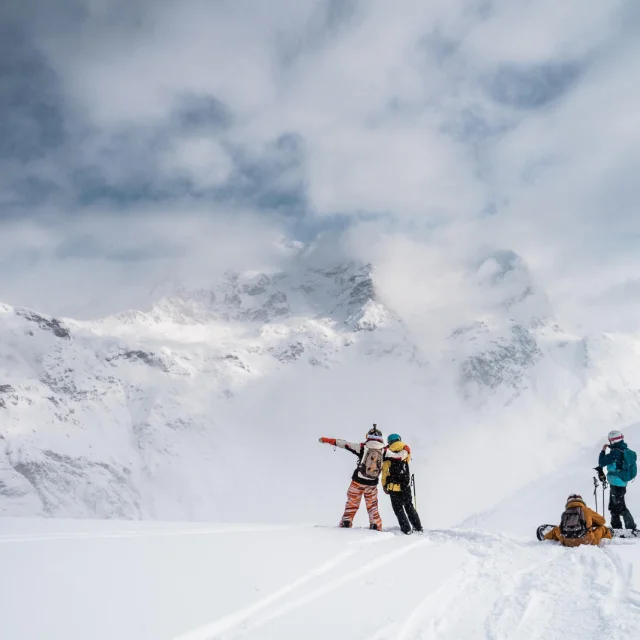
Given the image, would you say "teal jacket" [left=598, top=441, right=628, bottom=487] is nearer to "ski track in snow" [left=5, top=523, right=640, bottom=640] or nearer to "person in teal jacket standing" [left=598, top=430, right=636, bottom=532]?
"person in teal jacket standing" [left=598, top=430, right=636, bottom=532]

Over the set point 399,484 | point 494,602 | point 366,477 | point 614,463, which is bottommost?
point 494,602

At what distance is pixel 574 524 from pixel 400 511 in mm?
3730

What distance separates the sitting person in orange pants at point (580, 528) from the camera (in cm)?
986

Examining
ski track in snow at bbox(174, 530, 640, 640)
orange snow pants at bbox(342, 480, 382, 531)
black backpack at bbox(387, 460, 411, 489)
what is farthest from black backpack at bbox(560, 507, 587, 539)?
orange snow pants at bbox(342, 480, 382, 531)

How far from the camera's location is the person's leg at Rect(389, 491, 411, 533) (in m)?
11.9

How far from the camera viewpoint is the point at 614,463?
12.8 metres

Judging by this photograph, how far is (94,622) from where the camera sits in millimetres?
4574

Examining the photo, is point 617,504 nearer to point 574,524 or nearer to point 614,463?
point 614,463

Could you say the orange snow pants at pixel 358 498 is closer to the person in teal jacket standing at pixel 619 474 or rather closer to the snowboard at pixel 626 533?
the snowboard at pixel 626 533

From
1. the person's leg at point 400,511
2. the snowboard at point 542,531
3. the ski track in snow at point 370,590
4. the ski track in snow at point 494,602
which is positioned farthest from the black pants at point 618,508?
the person's leg at point 400,511

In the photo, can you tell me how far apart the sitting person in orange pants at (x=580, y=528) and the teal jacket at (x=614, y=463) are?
271 centimetres

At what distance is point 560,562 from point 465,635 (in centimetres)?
396

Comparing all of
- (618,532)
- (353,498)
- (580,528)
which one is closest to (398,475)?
(353,498)

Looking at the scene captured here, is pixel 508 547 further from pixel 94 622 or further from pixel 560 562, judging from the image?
pixel 94 622
